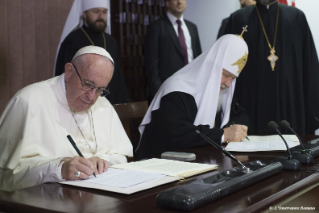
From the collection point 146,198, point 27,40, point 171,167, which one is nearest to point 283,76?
point 27,40

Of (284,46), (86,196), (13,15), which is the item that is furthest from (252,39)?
(86,196)

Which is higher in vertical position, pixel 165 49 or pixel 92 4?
pixel 92 4

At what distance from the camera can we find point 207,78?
3.19m

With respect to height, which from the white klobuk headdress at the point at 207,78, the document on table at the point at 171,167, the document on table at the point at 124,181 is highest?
the white klobuk headdress at the point at 207,78

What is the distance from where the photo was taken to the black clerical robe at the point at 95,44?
431cm

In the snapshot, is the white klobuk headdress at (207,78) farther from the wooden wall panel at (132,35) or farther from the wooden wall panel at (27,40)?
the wooden wall panel at (132,35)

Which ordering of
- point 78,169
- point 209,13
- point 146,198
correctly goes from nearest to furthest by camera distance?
point 146,198 → point 78,169 → point 209,13

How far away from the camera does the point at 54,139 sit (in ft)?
7.41

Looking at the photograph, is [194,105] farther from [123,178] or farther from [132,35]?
[132,35]

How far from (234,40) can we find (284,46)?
1.41 meters

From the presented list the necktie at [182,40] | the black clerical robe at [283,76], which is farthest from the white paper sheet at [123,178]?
the necktie at [182,40]

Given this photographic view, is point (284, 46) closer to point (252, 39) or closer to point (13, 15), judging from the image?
point (252, 39)

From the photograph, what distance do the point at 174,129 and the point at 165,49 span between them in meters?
2.21

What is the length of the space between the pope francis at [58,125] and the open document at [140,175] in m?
0.29
